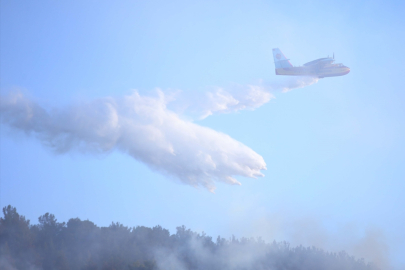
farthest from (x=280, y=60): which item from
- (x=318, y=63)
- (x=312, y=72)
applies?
(x=318, y=63)

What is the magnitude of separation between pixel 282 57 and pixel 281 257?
27156 millimetres

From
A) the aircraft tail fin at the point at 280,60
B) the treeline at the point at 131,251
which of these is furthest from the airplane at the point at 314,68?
the treeline at the point at 131,251

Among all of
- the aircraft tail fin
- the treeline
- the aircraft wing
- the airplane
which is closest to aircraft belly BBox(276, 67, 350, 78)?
the airplane

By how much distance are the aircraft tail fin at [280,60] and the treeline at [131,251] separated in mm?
25505

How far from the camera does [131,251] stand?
5406 cm

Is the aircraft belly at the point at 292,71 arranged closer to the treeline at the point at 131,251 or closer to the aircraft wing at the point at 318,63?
the aircraft wing at the point at 318,63

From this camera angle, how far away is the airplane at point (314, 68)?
53.5 metres

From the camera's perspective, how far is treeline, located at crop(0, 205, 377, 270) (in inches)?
1908

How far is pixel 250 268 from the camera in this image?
56.3 meters

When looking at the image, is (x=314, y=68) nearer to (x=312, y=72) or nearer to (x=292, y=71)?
(x=312, y=72)

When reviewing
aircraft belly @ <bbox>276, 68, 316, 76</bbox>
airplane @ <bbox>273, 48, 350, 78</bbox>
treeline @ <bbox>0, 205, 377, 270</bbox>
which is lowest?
treeline @ <bbox>0, 205, 377, 270</bbox>

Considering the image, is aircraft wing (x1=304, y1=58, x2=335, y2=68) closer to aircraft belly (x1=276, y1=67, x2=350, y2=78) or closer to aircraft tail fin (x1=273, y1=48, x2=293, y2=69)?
aircraft belly (x1=276, y1=67, x2=350, y2=78)

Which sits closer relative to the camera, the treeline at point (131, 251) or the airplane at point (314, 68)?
the treeline at point (131, 251)

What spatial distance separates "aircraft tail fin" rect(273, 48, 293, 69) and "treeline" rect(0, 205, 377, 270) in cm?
2551
